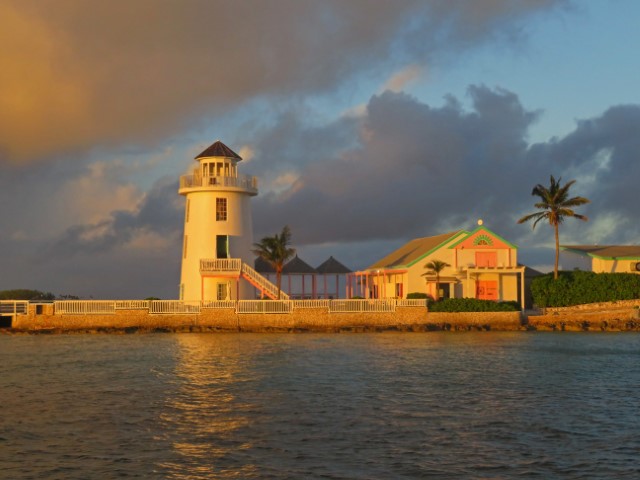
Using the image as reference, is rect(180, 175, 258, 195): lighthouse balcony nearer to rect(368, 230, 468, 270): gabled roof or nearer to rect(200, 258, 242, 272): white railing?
rect(200, 258, 242, 272): white railing

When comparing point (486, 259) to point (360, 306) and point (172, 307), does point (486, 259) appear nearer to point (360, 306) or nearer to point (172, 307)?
point (360, 306)

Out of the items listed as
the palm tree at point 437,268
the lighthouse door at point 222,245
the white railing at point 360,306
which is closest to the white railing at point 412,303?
the white railing at point 360,306

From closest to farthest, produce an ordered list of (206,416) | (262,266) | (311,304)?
(206,416)
(311,304)
(262,266)

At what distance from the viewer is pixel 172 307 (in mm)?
50844

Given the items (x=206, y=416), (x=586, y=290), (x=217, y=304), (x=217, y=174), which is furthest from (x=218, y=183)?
(x=206, y=416)

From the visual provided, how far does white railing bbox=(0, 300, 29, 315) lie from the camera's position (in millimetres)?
51841

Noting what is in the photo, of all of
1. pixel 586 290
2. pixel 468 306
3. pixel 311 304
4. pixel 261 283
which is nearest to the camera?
pixel 311 304

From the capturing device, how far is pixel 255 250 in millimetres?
58031

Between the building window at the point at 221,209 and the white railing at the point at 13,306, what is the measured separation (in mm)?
13020

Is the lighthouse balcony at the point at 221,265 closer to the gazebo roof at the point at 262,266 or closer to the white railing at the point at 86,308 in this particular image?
the white railing at the point at 86,308

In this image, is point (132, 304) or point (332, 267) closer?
point (132, 304)

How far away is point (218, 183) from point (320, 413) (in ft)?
116

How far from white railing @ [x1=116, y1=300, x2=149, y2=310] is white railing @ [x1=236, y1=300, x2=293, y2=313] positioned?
5693mm

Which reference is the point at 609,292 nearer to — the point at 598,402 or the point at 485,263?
the point at 485,263
